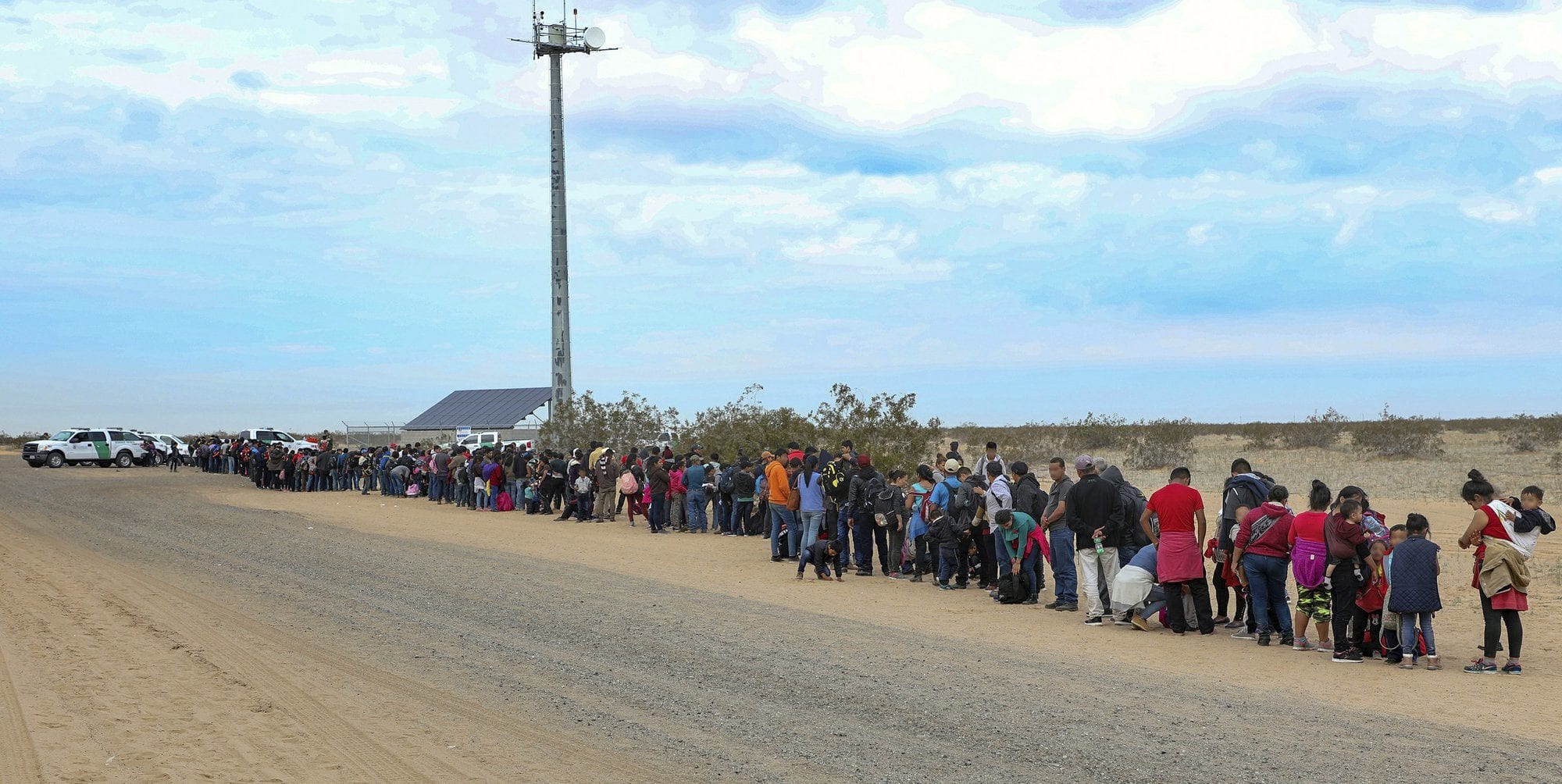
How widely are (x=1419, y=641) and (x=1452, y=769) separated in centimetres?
380

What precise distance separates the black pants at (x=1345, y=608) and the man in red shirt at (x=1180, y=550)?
1.33m

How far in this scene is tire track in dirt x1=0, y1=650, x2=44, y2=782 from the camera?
6785 mm

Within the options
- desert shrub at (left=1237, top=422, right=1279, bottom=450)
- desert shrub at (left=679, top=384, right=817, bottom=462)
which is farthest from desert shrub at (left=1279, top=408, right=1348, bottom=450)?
desert shrub at (left=679, top=384, right=817, bottom=462)

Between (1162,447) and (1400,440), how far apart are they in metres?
8.96

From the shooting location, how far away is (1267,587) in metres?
11.3

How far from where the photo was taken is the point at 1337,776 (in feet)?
22.5

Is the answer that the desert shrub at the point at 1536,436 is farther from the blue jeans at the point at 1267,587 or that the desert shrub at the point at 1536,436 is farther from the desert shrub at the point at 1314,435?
the blue jeans at the point at 1267,587

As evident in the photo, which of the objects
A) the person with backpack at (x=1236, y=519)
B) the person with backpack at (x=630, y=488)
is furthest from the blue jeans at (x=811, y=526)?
the person with backpack at (x=630, y=488)

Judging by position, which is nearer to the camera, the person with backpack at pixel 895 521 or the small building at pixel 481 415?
the person with backpack at pixel 895 521

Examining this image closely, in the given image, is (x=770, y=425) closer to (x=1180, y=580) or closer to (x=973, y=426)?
(x=1180, y=580)

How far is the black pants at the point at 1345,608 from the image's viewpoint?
10.4 m

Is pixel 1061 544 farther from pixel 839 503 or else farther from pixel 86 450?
pixel 86 450

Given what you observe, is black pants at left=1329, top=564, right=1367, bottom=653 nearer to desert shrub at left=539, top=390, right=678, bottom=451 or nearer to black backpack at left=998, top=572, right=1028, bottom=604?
black backpack at left=998, top=572, right=1028, bottom=604

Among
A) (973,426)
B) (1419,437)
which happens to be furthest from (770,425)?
(973,426)
